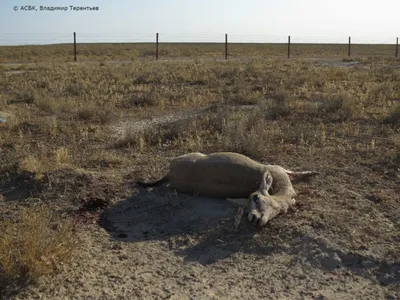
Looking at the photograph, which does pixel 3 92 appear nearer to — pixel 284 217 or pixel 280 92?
pixel 280 92

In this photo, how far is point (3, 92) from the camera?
47.9 ft

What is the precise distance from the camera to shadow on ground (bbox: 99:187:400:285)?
13.7ft

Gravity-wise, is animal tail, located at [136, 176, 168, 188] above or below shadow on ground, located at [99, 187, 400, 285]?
above

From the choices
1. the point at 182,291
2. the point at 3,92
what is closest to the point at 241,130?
the point at 182,291

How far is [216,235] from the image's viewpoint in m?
4.59

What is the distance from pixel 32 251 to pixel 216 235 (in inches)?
65.1

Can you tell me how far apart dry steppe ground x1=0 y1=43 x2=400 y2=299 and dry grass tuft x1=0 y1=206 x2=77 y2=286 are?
0.04 feet

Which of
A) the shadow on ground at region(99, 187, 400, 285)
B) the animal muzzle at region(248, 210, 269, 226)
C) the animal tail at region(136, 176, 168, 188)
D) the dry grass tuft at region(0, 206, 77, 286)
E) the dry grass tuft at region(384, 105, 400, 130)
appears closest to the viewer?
the dry grass tuft at region(0, 206, 77, 286)

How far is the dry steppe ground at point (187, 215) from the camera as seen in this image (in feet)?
12.7

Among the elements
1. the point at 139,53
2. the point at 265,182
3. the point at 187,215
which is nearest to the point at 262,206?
the point at 265,182

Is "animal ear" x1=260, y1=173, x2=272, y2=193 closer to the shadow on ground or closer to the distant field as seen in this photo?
the shadow on ground

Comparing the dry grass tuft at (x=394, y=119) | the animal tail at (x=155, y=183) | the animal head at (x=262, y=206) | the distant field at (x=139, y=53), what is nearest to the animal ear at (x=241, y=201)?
the animal head at (x=262, y=206)

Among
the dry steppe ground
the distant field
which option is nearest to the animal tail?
the dry steppe ground

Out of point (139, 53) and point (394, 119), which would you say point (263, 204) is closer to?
point (394, 119)
